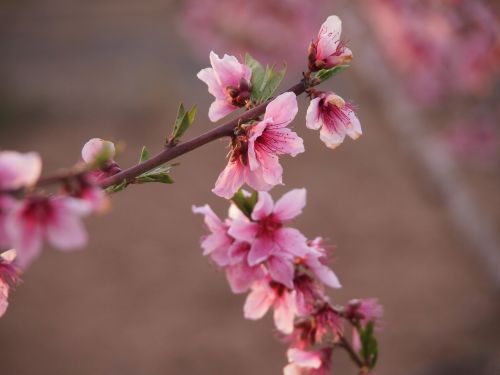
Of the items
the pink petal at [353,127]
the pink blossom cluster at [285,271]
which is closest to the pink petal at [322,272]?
the pink blossom cluster at [285,271]

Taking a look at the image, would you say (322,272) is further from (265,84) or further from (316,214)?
(316,214)

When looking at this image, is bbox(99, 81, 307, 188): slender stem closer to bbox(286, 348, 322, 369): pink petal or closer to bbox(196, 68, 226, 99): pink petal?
bbox(196, 68, 226, 99): pink petal

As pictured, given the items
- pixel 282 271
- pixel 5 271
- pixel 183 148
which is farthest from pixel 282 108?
pixel 5 271

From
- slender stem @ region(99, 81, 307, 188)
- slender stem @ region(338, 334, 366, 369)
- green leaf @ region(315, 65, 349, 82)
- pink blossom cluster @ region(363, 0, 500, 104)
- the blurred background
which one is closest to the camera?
slender stem @ region(99, 81, 307, 188)

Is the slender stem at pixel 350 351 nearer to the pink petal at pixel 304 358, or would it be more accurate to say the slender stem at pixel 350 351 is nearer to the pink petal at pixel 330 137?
the pink petal at pixel 304 358

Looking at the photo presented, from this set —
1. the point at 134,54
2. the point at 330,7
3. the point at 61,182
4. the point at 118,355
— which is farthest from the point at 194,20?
the point at 61,182

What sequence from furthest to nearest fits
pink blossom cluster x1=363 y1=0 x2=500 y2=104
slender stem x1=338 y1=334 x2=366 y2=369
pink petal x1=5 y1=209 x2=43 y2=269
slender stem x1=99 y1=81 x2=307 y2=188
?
pink blossom cluster x1=363 y1=0 x2=500 y2=104, slender stem x1=338 y1=334 x2=366 y2=369, slender stem x1=99 y1=81 x2=307 y2=188, pink petal x1=5 y1=209 x2=43 y2=269

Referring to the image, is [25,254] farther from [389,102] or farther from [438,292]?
[389,102]

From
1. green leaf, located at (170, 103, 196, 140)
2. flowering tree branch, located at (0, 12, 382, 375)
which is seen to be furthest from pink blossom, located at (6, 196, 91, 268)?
green leaf, located at (170, 103, 196, 140)
